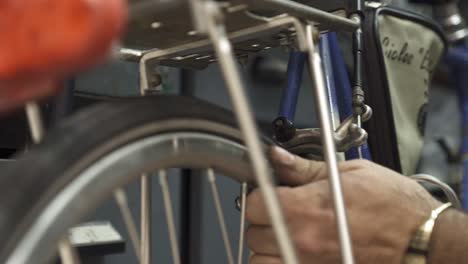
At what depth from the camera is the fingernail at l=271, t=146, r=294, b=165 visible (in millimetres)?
348

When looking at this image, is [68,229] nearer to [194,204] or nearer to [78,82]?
[78,82]

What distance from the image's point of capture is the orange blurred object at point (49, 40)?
0.21 metres

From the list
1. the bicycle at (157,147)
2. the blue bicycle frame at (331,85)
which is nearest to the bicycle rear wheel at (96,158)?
the bicycle at (157,147)

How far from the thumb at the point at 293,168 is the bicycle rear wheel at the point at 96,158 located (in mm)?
43

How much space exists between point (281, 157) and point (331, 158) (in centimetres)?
4

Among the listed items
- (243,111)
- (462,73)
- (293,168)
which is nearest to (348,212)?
(293,168)

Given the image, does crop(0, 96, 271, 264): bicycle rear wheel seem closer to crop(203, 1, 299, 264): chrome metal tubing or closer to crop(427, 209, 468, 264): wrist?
crop(203, 1, 299, 264): chrome metal tubing

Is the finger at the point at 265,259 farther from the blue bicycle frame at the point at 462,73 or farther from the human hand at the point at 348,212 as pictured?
the blue bicycle frame at the point at 462,73

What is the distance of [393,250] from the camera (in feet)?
1.38

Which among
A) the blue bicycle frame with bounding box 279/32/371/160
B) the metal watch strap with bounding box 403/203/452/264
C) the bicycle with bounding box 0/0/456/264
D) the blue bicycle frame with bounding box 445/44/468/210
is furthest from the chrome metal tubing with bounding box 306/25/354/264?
the blue bicycle frame with bounding box 445/44/468/210

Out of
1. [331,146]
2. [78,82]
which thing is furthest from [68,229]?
[78,82]

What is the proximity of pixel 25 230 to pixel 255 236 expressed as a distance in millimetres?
196

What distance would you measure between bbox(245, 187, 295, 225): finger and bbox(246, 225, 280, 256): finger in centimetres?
1

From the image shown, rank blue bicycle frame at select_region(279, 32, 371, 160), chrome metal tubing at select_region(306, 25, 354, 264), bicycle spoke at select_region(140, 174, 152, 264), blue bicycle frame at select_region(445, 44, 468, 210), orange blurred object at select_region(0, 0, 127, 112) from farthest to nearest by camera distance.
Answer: blue bicycle frame at select_region(445, 44, 468, 210) → blue bicycle frame at select_region(279, 32, 371, 160) → bicycle spoke at select_region(140, 174, 152, 264) → chrome metal tubing at select_region(306, 25, 354, 264) → orange blurred object at select_region(0, 0, 127, 112)
